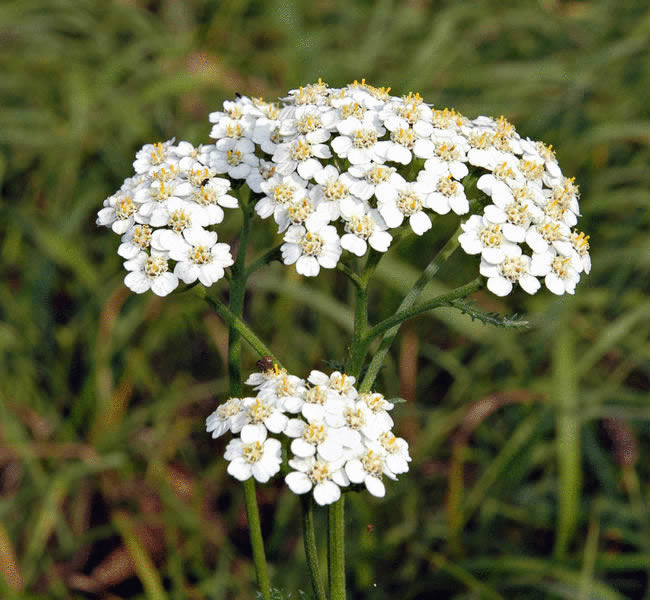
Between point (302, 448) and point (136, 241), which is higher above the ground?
point (136, 241)

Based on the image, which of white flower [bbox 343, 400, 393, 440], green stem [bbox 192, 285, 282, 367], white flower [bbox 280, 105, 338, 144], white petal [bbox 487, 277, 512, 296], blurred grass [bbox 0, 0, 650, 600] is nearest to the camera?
white flower [bbox 343, 400, 393, 440]

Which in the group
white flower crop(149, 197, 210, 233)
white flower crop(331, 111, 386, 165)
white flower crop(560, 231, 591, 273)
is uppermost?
white flower crop(331, 111, 386, 165)

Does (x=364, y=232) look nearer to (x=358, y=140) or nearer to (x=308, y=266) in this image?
(x=308, y=266)

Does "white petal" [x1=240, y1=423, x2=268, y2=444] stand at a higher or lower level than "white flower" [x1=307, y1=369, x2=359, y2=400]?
lower

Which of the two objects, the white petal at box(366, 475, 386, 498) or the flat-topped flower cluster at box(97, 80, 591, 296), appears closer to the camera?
the white petal at box(366, 475, 386, 498)

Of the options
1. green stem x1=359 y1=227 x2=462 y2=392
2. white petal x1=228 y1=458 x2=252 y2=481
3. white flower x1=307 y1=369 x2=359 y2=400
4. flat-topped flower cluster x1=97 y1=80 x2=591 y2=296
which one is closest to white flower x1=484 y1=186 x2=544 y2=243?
flat-topped flower cluster x1=97 y1=80 x2=591 y2=296

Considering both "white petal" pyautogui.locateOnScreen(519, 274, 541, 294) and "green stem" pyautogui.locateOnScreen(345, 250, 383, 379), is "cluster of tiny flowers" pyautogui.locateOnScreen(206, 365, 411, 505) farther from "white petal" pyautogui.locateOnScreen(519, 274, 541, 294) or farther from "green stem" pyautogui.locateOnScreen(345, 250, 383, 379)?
"white petal" pyautogui.locateOnScreen(519, 274, 541, 294)

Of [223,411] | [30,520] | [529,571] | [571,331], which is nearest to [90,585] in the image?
[30,520]

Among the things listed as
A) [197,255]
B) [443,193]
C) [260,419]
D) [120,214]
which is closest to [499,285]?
[443,193]
